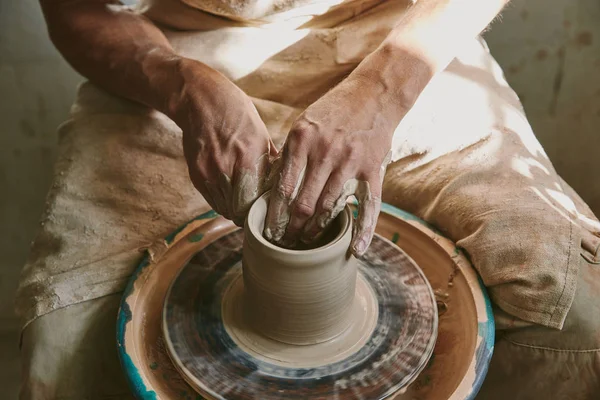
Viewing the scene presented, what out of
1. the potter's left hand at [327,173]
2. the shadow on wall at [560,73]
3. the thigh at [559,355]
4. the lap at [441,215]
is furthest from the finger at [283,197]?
the shadow on wall at [560,73]

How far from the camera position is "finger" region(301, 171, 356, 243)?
3.84 ft

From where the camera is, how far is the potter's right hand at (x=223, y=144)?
124cm

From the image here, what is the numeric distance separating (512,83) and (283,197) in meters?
1.95

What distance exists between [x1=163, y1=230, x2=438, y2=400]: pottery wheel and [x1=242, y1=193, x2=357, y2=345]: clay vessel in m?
0.03

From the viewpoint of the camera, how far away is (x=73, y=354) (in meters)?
1.36

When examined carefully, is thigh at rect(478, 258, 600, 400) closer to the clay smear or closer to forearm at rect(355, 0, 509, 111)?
the clay smear

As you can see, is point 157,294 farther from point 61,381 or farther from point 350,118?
point 350,118

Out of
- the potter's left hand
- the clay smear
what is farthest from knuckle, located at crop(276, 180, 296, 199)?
the clay smear

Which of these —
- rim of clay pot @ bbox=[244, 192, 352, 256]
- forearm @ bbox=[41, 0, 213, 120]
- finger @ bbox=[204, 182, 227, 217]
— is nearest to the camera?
rim of clay pot @ bbox=[244, 192, 352, 256]

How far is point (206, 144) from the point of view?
4.32 ft

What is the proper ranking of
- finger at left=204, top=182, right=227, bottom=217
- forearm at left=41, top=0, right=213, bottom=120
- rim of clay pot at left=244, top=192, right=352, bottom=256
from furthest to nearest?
1. forearm at left=41, top=0, right=213, bottom=120
2. finger at left=204, top=182, right=227, bottom=217
3. rim of clay pot at left=244, top=192, right=352, bottom=256

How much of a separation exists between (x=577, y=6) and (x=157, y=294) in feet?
7.08

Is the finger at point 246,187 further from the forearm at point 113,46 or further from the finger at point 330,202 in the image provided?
the forearm at point 113,46

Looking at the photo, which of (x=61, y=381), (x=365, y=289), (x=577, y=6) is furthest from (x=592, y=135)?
(x=61, y=381)
